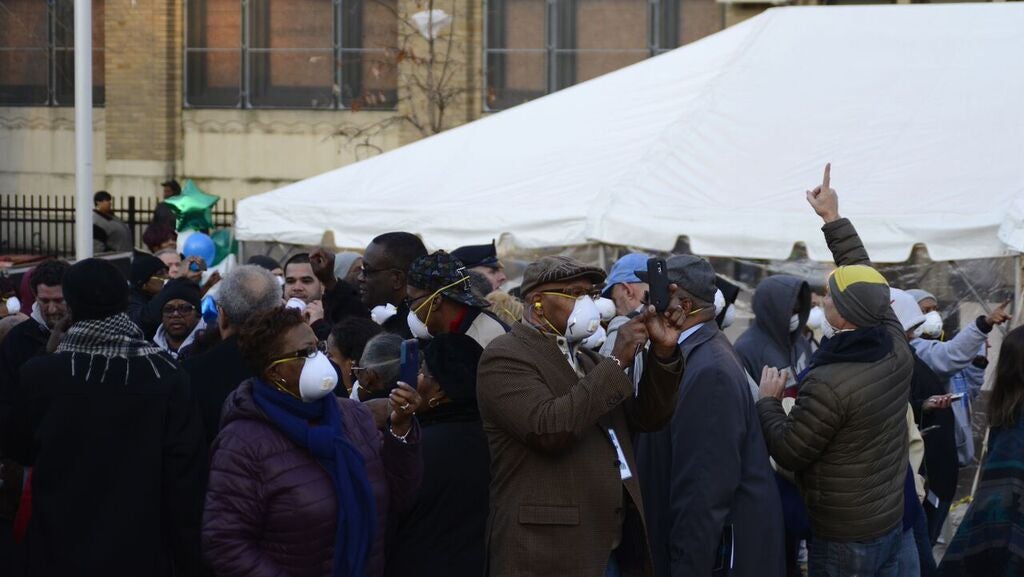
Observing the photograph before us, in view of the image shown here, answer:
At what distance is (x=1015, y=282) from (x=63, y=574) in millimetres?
6464

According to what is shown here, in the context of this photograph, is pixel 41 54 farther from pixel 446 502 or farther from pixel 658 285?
pixel 658 285

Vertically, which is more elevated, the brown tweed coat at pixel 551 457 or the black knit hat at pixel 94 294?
the black knit hat at pixel 94 294

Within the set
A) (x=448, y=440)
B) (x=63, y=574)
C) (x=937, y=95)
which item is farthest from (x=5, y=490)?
(x=937, y=95)

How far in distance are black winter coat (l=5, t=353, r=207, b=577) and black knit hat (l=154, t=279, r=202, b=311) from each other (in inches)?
110

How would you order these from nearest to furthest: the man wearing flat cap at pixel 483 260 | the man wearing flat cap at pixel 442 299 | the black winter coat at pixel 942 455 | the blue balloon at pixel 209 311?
the man wearing flat cap at pixel 442 299, the blue balloon at pixel 209 311, the black winter coat at pixel 942 455, the man wearing flat cap at pixel 483 260

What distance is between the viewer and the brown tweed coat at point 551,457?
4.65 m

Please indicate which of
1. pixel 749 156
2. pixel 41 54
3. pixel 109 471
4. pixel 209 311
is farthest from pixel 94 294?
pixel 41 54

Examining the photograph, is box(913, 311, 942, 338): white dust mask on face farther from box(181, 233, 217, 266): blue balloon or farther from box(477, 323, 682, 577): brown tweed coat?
box(181, 233, 217, 266): blue balloon

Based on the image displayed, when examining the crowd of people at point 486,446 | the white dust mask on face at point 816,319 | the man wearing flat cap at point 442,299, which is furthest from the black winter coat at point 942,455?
the man wearing flat cap at point 442,299

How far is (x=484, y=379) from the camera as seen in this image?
4812 mm

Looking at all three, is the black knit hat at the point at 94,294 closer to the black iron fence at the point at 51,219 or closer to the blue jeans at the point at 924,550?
the blue jeans at the point at 924,550

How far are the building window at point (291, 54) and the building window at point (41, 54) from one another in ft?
6.23

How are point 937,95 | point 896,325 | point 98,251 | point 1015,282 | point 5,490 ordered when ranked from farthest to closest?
1. point 98,251
2. point 937,95
3. point 1015,282
4. point 896,325
5. point 5,490

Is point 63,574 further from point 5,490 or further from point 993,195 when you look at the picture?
point 993,195
